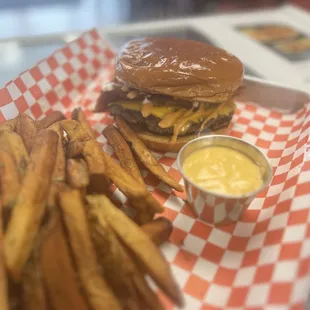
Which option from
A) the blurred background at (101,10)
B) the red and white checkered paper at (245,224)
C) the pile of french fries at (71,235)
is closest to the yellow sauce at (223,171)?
the red and white checkered paper at (245,224)

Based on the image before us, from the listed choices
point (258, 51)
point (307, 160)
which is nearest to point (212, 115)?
point (307, 160)

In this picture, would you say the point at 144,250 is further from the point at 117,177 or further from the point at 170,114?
the point at 170,114

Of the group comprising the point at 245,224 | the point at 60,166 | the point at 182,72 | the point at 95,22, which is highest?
the point at 182,72

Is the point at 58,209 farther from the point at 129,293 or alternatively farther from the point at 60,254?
the point at 129,293

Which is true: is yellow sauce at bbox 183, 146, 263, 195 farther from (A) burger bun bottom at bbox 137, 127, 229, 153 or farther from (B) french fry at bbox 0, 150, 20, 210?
(B) french fry at bbox 0, 150, 20, 210

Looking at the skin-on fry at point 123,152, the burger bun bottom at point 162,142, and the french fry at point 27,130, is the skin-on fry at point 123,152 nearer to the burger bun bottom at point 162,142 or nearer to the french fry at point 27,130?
the burger bun bottom at point 162,142

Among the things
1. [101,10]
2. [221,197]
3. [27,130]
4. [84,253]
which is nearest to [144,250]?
[84,253]

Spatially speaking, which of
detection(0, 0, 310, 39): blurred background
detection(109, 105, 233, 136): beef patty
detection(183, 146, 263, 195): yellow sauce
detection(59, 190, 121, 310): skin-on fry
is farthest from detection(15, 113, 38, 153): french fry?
detection(0, 0, 310, 39): blurred background
